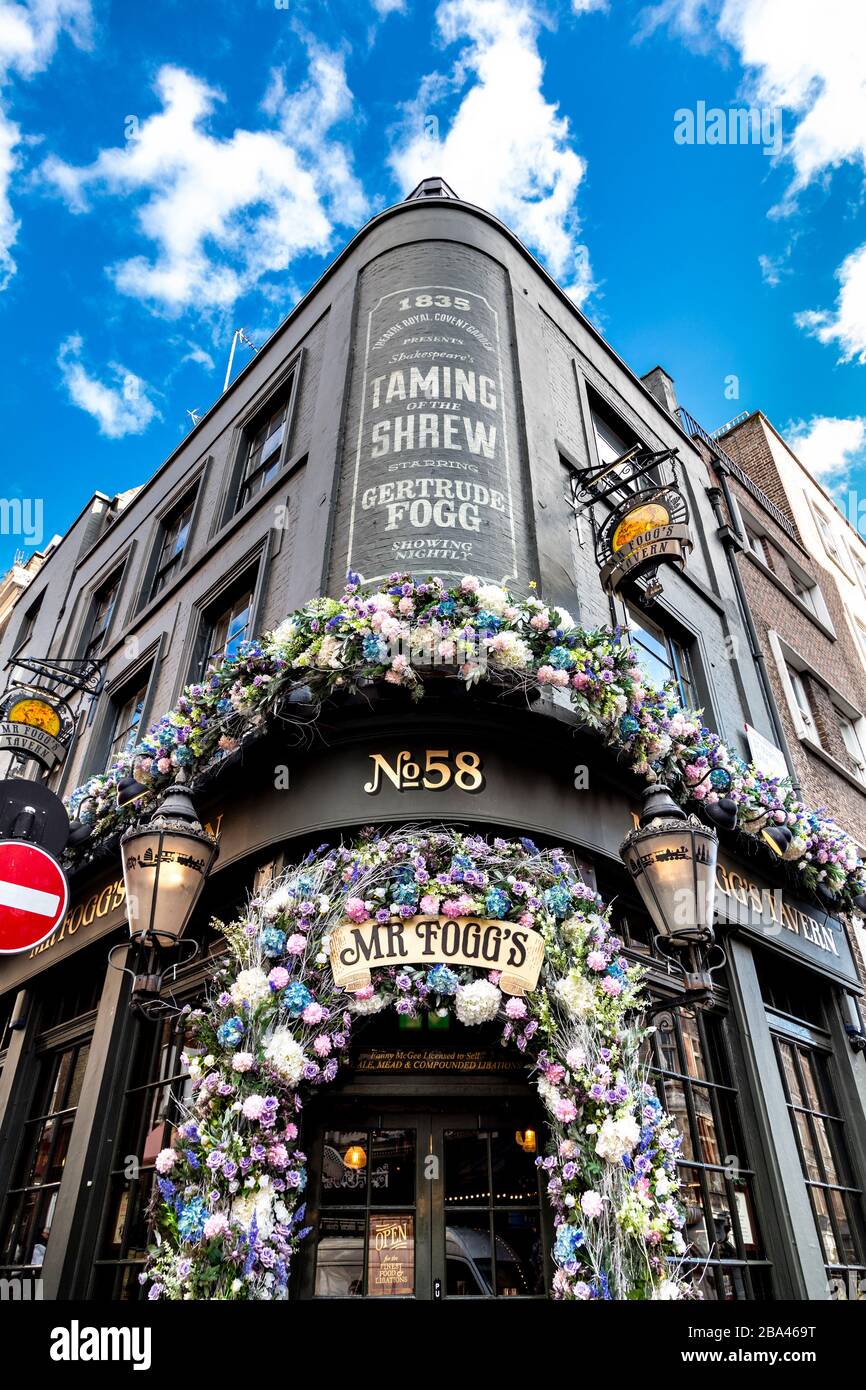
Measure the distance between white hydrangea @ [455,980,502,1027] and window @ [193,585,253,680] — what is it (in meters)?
5.61

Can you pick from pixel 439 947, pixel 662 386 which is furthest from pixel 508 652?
pixel 662 386

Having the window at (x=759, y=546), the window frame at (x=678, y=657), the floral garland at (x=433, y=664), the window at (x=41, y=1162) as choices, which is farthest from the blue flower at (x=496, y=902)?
the window at (x=759, y=546)

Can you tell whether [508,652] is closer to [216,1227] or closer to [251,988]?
[251,988]

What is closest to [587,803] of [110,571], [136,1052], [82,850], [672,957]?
[672,957]

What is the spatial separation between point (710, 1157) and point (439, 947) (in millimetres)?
3287

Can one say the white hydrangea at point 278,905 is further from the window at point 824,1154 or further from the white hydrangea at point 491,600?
the window at point 824,1154

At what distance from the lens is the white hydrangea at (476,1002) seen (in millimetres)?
4895

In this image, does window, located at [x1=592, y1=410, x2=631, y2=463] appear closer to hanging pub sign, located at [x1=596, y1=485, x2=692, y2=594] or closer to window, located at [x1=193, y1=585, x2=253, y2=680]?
hanging pub sign, located at [x1=596, y1=485, x2=692, y2=594]

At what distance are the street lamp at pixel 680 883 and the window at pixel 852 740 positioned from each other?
10258mm

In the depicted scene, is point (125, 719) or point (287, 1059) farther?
point (125, 719)

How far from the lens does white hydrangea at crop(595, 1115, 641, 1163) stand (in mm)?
4574

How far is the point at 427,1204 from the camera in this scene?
16.7 feet

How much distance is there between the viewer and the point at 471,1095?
17.3ft

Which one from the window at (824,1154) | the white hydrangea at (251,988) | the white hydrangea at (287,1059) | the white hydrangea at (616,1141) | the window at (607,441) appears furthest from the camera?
the window at (607,441)
